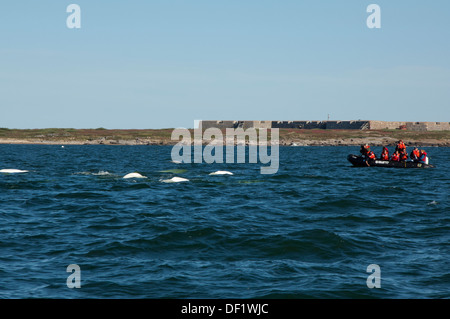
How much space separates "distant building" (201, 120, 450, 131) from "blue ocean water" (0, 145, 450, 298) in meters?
143

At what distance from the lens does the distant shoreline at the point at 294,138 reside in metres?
147

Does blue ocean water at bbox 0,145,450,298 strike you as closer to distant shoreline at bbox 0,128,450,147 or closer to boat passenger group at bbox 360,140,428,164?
boat passenger group at bbox 360,140,428,164

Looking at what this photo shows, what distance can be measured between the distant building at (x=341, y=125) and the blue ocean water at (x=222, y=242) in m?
143

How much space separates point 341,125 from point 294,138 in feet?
106

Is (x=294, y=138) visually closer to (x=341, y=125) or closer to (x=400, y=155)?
(x=341, y=125)
